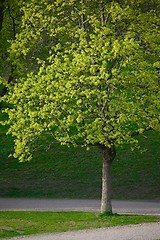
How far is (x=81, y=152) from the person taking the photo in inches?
1281

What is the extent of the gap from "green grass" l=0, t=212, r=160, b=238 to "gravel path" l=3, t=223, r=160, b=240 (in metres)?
0.91

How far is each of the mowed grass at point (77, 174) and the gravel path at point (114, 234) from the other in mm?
8203

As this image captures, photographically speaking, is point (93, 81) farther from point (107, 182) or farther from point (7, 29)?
point (7, 29)

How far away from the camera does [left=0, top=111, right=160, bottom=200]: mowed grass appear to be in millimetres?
25344

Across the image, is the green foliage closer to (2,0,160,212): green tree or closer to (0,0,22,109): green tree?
(2,0,160,212): green tree

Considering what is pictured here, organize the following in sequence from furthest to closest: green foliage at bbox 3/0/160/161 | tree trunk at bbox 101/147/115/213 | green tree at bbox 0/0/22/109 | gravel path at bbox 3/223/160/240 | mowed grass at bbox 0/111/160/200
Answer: mowed grass at bbox 0/111/160/200
green tree at bbox 0/0/22/109
tree trunk at bbox 101/147/115/213
green foliage at bbox 3/0/160/161
gravel path at bbox 3/223/160/240

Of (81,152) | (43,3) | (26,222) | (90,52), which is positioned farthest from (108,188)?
(81,152)

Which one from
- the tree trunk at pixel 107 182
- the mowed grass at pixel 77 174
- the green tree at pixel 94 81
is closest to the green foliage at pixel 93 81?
the green tree at pixel 94 81

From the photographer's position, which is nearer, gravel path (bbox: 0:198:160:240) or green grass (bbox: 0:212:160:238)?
gravel path (bbox: 0:198:160:240)

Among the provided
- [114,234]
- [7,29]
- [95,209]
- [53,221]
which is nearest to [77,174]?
[95,209]

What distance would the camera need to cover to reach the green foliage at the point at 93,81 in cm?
1817

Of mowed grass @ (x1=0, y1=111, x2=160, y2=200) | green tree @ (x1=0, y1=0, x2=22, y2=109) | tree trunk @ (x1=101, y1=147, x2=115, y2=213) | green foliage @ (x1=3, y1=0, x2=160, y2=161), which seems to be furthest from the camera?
mowed grass @ (x1=0, y1=111, x2=160, y2=200)

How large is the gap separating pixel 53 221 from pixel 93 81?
15.3ft

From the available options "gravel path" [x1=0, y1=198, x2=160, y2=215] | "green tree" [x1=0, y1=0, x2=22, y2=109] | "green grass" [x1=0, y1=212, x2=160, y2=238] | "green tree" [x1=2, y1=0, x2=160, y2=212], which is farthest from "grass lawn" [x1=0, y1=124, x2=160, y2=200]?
"green grass" [x1=0, y1=212, x2=160, y2=238]
